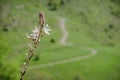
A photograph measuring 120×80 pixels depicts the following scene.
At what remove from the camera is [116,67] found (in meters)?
107

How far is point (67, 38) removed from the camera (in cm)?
12744

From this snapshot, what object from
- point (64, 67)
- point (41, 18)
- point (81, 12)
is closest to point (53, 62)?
point (64, 67)

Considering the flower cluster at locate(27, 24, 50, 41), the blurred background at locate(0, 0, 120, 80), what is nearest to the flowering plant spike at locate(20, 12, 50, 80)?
the flower cluster at locate(27, 24, 50, 41)

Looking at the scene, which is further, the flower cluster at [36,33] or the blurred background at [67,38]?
the blurred background at [67,38]

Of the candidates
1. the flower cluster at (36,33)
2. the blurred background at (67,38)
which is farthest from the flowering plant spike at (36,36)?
the blurred background at (67,38)

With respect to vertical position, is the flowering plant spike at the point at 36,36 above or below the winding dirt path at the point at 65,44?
above

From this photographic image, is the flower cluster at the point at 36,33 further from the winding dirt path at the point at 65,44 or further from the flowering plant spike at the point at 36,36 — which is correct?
the winding dirt path at the point at 65,44

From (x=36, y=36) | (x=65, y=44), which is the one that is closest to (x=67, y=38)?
(x=65, y=44)

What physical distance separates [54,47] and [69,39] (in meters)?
12.8

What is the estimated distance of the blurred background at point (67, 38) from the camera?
310 ft

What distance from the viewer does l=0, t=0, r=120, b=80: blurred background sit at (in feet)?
310

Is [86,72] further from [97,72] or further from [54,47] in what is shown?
[54,47]

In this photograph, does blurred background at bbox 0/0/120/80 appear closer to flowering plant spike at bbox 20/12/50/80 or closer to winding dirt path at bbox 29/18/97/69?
winding dirt path at bbox 29/18/97/69

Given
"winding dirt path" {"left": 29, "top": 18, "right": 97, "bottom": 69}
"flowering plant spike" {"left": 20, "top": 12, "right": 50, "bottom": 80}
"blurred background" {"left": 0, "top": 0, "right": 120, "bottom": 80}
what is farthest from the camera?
"winding dirt path" {"left": 29, "top": 18, "right": 97, "bottom": 69}
